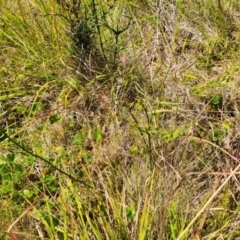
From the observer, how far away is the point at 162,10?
8.72 ft

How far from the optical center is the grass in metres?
1.72

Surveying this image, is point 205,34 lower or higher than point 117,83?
higher

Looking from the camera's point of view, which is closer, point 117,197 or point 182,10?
point 117,197

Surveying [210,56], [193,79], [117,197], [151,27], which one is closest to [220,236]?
[117,197]

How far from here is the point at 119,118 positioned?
7.42ft

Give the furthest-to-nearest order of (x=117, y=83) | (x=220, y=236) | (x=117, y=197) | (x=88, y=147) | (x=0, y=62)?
(x=0, y=62) → (x=117, y=83) → (x=88, y=147) → (x=117, y=197) → (x=220, y=236)

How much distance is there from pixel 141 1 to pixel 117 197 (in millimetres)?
1331

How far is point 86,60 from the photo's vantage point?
96.9 inches

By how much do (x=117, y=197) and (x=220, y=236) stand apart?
1.22 ft

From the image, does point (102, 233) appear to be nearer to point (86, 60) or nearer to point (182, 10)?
point (86, 60)

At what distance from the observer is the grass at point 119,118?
1.72 m

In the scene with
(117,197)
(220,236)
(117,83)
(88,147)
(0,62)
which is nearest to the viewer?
(220,236)

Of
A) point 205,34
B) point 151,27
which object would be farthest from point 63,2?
point 205,34

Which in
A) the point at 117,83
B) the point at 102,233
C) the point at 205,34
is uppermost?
the point at 205,34
